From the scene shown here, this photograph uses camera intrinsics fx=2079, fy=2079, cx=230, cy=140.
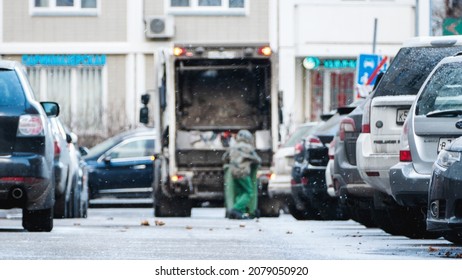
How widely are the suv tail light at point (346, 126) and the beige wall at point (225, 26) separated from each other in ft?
30.3

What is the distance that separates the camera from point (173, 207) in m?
26.3

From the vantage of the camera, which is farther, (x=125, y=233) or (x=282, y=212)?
(x=282, y=212)

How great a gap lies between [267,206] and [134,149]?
458cm

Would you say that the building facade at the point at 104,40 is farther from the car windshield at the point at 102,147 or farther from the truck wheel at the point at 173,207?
the truck wheel at the point at 173,207

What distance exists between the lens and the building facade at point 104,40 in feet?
98.5

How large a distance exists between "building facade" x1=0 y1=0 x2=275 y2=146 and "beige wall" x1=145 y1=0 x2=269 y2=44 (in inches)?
0.6

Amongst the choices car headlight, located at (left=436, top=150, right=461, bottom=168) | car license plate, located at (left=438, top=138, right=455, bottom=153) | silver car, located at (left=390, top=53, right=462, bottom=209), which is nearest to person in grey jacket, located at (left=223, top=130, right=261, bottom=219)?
silver car, located at (left=390, top=53, right=462, bottom=209)

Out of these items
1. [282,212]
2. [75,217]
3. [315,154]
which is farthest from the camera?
[282,212]

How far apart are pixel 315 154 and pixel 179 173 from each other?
12.5ft

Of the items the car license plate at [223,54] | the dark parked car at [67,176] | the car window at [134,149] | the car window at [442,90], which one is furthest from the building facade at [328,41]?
the car window at [442,90]

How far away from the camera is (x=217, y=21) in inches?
1208

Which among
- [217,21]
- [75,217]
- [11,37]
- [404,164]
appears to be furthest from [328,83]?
[404,164]
